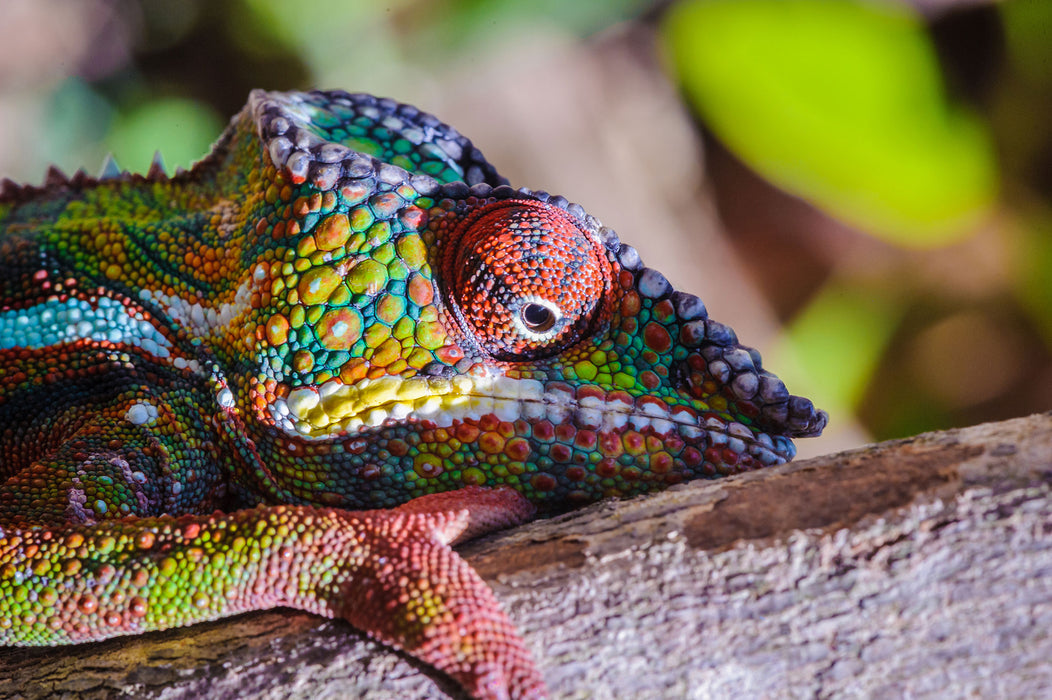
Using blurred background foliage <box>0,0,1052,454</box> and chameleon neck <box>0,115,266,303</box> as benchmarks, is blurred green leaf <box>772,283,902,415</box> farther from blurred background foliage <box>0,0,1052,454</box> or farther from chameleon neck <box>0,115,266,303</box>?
chameleon neck <box>0,115,266,303</box>

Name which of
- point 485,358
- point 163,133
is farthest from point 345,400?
point 163,133

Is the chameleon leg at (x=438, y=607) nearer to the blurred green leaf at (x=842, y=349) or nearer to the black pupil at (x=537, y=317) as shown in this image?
the black pupil at (x=537, y=317)

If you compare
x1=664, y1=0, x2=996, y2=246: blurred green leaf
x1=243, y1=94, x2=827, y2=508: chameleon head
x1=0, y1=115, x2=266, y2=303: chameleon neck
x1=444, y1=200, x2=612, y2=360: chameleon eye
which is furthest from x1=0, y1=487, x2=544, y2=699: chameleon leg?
x1=664, y1=0, x2=996, y2=246: blurred green leaf

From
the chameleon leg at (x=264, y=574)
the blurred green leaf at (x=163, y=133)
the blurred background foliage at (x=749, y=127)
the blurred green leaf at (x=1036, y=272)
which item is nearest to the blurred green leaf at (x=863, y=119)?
the blurred background foliage at (x=749, y=127)

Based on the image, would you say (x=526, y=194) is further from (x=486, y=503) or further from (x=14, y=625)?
(x=14, y=625)

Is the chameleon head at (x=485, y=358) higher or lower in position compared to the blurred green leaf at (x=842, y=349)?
lower

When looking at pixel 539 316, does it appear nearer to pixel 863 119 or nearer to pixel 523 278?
pixel 523 278
